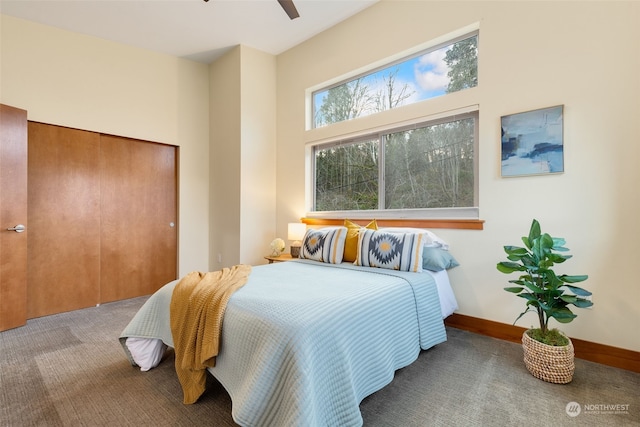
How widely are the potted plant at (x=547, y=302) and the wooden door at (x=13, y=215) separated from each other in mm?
4167

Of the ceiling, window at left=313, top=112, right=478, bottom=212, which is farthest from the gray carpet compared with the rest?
the ceiling

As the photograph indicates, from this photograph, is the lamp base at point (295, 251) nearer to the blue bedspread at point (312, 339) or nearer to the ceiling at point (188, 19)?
the blue bedspread at point (312, 339)

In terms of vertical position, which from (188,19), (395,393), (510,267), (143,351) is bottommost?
(395,393)

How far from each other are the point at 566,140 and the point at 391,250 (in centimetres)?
150

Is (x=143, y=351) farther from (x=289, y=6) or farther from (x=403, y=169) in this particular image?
(x=403, y=169)

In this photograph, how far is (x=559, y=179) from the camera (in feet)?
7.12

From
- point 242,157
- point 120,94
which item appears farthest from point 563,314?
point 120,94

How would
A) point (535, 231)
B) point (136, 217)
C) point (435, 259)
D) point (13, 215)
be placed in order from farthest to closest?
point (136, 217), point (13, 215), point (435, 259), point (535, 231)

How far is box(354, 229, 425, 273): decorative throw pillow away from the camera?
235 cm

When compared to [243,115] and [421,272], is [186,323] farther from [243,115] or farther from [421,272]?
[243,115]

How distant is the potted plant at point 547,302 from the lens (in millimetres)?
1782

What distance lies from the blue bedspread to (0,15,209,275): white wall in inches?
102

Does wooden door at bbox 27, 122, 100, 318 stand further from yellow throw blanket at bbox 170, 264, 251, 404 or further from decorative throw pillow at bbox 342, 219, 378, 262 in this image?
decorative throw pillow at bbox 342, 219, 378, 262

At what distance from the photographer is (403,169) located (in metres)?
3.13
